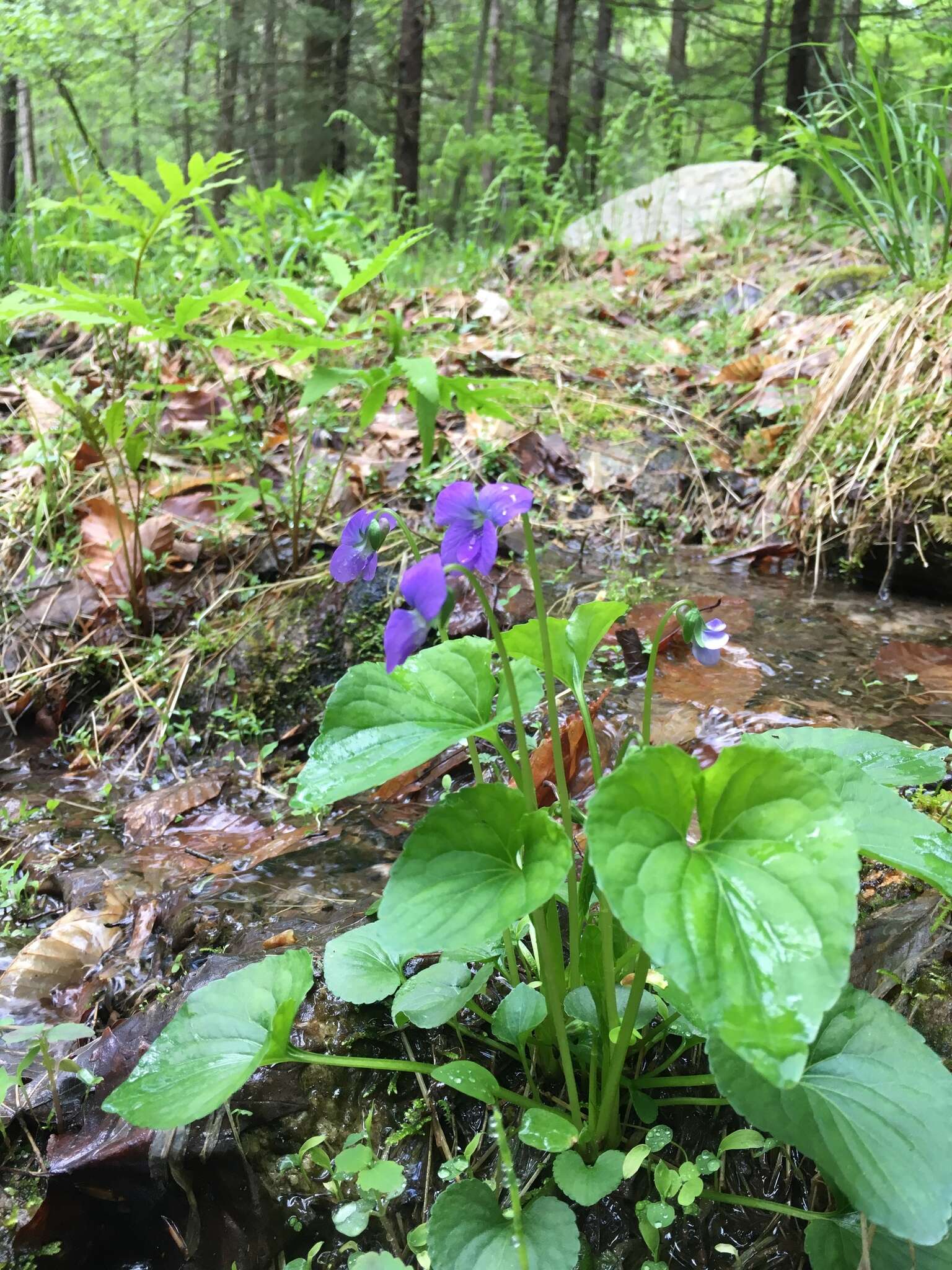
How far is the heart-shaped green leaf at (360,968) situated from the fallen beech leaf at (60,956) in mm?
810

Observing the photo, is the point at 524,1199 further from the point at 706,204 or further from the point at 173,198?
the point at 706,204

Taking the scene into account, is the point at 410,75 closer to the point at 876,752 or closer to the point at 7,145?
the point at 7,145

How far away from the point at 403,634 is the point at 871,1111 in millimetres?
689

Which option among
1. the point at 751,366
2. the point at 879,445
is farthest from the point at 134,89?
the point at 879,445

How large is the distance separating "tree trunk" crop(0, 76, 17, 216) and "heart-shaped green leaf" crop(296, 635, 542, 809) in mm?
9570

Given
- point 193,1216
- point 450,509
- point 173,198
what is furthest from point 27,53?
point 193,1216

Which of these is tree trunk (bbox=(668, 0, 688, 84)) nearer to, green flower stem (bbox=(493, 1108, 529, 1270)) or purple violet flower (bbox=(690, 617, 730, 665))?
purple violet flower (bbox=(690, 617, 730, 665))

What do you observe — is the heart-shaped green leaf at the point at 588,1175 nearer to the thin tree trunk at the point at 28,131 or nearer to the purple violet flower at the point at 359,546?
the purple violet flower at the point at 359,546

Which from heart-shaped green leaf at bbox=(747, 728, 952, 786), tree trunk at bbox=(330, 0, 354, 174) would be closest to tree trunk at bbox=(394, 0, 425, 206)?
tree trunk at bbox=(330, 0, 354, 174)

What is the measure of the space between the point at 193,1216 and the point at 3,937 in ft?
3.10

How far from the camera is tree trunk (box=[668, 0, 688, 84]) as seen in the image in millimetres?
10891

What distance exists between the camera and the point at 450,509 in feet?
3.02

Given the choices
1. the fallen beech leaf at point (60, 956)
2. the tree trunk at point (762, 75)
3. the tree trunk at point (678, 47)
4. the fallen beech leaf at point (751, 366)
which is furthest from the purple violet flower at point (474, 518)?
the tree trunk at point (678, 47)

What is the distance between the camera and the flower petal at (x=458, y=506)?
2.99 ft
